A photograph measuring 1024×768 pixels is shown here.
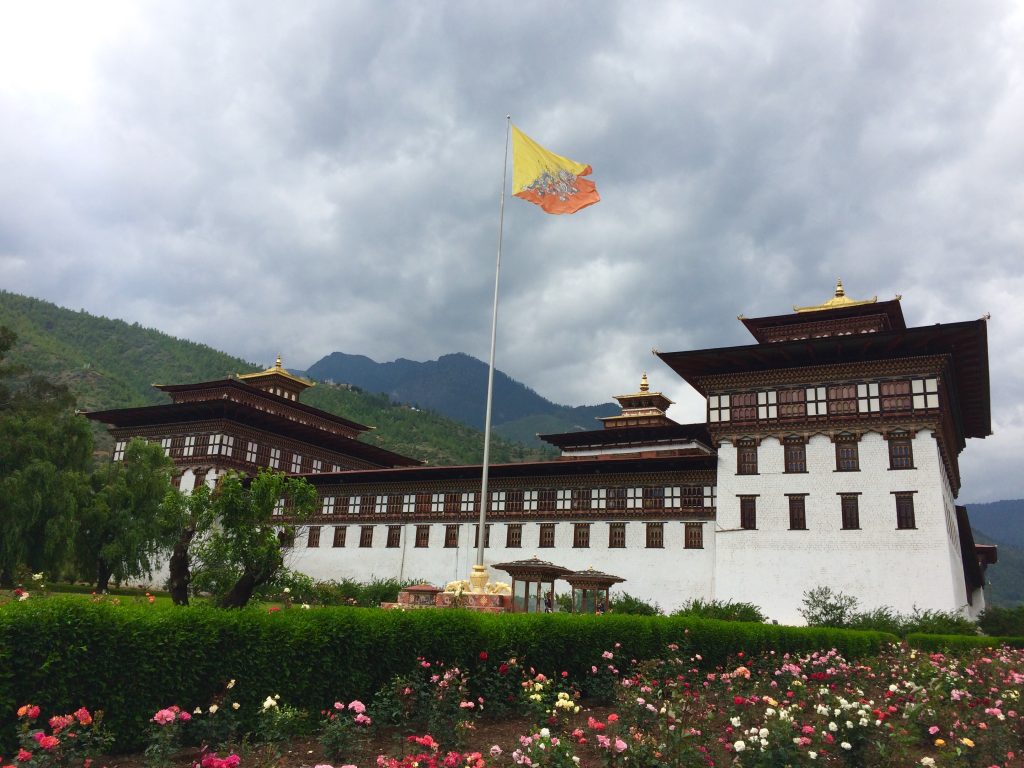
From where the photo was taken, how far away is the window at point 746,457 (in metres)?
37.9

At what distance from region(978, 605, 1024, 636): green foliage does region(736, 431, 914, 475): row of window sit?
986 centimetres

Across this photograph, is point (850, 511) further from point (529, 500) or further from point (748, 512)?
point (529, 500)

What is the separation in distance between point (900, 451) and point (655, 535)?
12206mm

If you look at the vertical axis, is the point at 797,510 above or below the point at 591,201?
below

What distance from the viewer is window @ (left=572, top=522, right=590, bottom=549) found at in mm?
42688

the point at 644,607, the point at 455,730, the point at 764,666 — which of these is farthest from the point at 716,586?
the point at 455,730

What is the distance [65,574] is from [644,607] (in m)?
31.1

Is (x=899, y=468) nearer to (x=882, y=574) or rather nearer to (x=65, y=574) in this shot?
(x=882, y=574)

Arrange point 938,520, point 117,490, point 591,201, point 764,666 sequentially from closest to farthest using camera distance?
1. point 764,666
2. point 591,201
3. point 938,520
4. point 117,490

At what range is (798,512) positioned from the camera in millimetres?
36344

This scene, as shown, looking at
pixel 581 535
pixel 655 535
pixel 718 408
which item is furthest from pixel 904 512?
pixel 581 535

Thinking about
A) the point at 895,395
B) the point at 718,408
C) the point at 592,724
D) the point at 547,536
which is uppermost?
the point at 895,395

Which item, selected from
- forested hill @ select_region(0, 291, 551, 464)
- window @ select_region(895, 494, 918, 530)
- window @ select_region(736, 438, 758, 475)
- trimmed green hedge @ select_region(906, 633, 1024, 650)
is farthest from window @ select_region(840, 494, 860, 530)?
forested hill @ select_region(0, 291, 551, 464)

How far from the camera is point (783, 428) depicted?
123 feet
